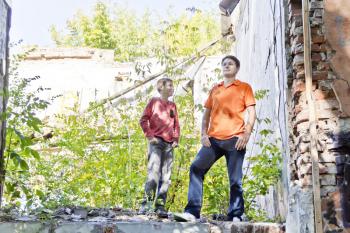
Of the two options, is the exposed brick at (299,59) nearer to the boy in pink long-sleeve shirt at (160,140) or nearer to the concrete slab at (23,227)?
the boy in pink long-sleeve shirt at (160,140)

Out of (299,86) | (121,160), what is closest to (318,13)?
(299,86)

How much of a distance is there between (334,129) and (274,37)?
198 cm

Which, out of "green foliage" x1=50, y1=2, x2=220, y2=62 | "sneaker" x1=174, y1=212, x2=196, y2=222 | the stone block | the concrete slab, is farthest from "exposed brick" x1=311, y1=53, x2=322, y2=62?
"green foliage" x1=50, y1=2, x2=220, y2=62

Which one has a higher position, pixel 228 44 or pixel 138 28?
pixel 138 28

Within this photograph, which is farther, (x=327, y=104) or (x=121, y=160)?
(x=121, y=160)

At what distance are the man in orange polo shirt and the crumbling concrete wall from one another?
0.38m

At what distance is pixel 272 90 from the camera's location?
6.53 m

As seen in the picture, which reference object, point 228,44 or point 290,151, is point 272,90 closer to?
point 290,151

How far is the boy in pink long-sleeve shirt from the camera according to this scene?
6035 millimetres

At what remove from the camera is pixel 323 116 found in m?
4.37

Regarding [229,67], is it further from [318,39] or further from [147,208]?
[147,208]

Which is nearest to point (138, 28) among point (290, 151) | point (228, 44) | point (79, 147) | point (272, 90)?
point (228, 44)

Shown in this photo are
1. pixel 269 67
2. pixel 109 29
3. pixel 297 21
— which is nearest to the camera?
pixel 297 21

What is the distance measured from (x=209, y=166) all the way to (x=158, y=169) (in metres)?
0.88
